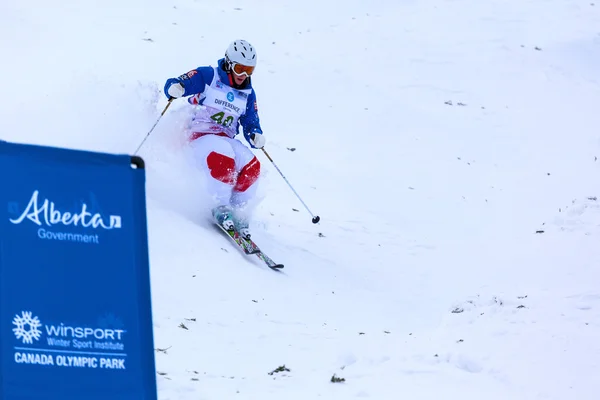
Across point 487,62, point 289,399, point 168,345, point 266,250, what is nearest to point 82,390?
point 289,399

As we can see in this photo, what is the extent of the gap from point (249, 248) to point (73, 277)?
18.4 feet

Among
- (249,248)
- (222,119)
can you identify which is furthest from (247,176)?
(249,248)

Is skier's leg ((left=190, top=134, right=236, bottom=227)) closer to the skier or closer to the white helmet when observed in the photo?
the skier

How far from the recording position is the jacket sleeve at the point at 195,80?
363 inches

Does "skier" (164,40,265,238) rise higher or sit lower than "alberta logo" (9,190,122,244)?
lower

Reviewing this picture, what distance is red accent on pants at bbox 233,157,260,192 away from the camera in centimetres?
940

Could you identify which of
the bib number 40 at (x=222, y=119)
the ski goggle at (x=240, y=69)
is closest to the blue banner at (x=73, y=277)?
the ski goggle at (x=240, y=69)

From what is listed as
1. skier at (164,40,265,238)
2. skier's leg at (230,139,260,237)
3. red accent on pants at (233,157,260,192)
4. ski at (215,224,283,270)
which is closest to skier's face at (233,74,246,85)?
skier at (164,40,265,238)

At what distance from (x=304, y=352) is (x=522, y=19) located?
16.0 metres

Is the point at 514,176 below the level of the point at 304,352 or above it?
below

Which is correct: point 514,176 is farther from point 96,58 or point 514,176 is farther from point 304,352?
point 304,352

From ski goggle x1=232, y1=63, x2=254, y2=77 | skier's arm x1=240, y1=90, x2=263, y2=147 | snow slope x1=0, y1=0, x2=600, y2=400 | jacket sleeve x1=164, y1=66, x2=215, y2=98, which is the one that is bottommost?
snow slope x1=0, y1=0, x2=600, y2=400

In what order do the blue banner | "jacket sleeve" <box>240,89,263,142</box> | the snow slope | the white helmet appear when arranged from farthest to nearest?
"jacket sleeve" <box>240,89,263,142</box> < the white helmet < the snow slope < the blue banner

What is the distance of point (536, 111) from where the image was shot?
1681 cm
